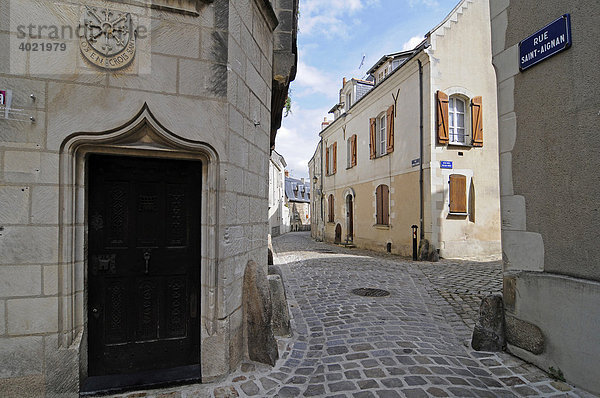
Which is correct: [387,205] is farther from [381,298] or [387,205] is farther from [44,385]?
[44,385]

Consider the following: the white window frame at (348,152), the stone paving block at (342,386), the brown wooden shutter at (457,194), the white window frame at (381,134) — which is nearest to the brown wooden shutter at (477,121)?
the brown wooden shutter at (457,194)

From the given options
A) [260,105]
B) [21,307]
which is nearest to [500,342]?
[260,105]

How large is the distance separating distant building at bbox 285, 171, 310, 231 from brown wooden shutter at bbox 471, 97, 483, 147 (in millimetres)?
25524

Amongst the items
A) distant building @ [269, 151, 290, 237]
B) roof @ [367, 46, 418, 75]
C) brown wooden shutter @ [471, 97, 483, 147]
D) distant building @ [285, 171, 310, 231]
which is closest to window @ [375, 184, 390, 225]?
brown wooden shutter @ [471, 97, 483, 147]

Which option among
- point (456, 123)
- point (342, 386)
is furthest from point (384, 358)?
point (456, 123)

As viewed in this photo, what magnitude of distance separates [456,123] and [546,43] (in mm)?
8139

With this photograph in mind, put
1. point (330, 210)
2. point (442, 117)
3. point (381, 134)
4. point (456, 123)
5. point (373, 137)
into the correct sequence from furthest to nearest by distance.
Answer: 1. point (330, 210)
2. point (373, 137)
3. point (381, 134)
4. point (456, 123)
5. point (442, 117)

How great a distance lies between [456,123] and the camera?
34.3ft

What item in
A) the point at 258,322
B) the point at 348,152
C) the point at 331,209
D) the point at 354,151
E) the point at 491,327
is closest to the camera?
the point at 258,322

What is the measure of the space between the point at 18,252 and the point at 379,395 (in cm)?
297

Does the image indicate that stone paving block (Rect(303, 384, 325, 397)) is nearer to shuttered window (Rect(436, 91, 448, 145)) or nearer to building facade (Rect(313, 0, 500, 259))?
building facade (Rect(313, 0, 500, 259))

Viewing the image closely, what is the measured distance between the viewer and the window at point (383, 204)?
1238cm

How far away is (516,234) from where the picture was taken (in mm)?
3281

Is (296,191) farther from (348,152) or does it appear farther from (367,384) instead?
(367,384)
